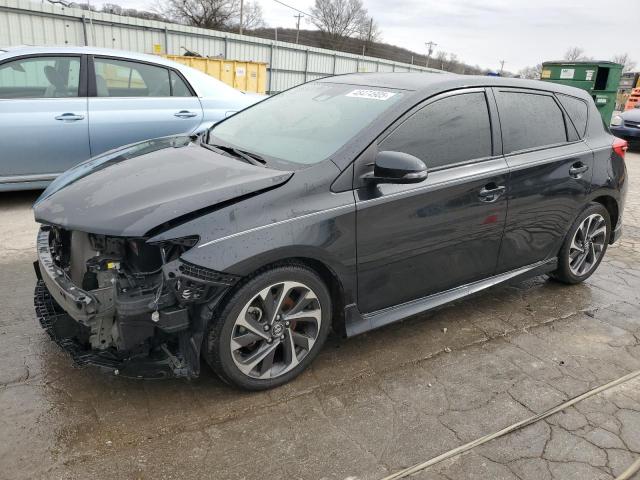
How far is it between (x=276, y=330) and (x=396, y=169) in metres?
1.03

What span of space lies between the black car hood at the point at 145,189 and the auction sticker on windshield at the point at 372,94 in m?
0.90

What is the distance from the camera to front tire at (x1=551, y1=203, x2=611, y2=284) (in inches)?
161

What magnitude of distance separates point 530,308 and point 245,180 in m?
2.55

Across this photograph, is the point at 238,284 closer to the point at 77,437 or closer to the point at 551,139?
the point at 77,437

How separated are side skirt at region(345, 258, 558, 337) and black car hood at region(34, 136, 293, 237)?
2.96ft

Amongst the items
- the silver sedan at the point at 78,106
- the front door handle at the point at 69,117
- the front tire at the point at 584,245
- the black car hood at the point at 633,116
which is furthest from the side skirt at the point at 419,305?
the black car hood at the point at 633,116

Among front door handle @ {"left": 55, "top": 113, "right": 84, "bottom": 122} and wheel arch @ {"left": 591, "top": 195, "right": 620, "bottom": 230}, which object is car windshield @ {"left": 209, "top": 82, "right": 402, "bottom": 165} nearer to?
wheel arch @ {"left": 591, "top": 195, "right": 620, "bottom": 230}

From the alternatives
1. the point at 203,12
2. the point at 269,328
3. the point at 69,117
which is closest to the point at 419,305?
the point at 269,328

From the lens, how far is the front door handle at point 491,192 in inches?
129

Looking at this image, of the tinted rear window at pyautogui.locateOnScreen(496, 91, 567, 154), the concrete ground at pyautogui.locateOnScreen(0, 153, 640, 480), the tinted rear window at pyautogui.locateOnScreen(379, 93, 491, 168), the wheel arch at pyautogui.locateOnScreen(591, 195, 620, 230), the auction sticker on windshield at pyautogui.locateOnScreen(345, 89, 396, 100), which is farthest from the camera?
the wheel arch at pyautogui.locateOnScreen(591, 195, 620, 230)

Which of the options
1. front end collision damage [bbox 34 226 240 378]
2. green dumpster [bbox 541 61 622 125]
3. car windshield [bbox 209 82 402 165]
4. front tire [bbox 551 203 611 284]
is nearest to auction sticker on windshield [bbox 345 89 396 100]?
car windshield [bbox 209 82 402 165]

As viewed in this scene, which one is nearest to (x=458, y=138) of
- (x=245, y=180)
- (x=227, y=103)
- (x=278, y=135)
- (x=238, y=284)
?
(x=278, y=135)

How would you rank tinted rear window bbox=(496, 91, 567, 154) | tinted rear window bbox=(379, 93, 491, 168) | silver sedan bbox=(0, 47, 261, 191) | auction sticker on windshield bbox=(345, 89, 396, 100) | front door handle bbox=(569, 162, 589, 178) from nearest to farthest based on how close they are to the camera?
tinted rear window bbox=(379, 93, 491, 168) < auction sticker on windshield bbox=(345, 89, 396, 100) < tinted rear window bbox=(496, 91, 567, 154) < front door handle bbox=(569, 162, 589, 178) < silver sedan bbox=(0, 47, 261, 191)

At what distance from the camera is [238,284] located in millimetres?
2496
